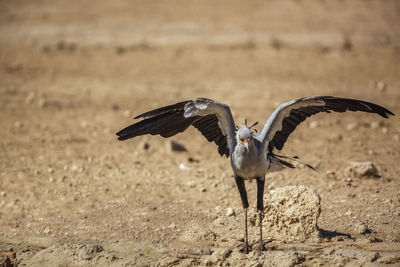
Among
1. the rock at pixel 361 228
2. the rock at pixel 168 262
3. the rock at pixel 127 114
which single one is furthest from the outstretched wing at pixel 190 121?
the rock at pixel 127 114

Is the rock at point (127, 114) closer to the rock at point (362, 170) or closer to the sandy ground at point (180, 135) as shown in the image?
the sandy ground at point (180, 135)

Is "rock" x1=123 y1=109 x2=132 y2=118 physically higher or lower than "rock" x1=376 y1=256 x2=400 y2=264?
higher

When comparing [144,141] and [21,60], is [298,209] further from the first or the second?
[21,60]

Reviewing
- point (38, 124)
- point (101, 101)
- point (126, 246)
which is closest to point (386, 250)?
point (126, 246)

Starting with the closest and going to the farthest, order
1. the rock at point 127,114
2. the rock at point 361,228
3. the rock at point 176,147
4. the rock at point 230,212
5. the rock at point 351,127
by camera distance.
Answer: the rock at point 361,228 → the rock at point 230,212 → the rock at point 176,147 → the rock at point 351,127 → the rock at point 127,114

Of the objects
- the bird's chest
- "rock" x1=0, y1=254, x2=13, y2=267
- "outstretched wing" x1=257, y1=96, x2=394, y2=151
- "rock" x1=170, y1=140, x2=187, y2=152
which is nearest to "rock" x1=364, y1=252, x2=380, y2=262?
the bird's chest

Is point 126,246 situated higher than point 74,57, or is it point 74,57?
point 74,57

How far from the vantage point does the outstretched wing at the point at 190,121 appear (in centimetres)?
545

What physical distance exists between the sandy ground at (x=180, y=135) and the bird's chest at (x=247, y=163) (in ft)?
2.66

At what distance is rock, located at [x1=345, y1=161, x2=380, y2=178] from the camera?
24.9 feet

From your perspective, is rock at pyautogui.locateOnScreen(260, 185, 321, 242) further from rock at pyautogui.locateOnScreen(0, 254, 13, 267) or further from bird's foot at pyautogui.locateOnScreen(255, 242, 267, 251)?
rock at pyautogui.locateOnScreen(0, 254, 13, 267)

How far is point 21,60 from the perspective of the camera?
1658 cm

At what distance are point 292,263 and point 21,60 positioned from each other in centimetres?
1352

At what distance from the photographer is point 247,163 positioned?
17.8ft
